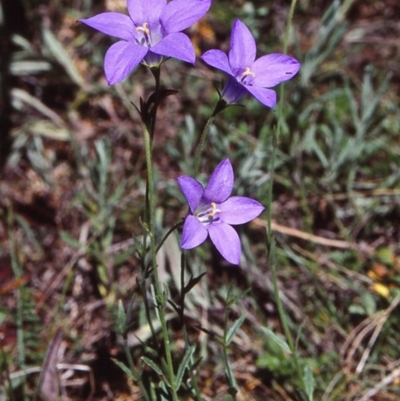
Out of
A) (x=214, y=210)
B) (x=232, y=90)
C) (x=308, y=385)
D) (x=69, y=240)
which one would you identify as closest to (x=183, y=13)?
(x=232, y=90)

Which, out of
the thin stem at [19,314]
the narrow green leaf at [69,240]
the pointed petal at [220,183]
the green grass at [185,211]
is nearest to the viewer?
the pointed petal at [220,183]

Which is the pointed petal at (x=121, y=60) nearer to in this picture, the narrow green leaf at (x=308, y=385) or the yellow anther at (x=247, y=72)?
the yellow anther at (x=247, y=72)

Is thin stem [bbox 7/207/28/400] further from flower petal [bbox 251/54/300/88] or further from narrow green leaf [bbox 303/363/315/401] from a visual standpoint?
flower petal [bbox 251/54/300/88]

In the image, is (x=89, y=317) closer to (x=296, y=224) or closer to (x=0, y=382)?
(x=0, y=382)

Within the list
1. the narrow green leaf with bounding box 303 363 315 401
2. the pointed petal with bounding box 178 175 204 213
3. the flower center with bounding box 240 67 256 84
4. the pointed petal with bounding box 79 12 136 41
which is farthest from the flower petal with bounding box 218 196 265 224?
the narrow green leaf with bounding box 303 363 315 401

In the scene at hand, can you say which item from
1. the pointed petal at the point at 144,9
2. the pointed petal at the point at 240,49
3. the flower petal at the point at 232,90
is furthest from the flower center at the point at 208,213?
the pointed petal at the point at 144,9

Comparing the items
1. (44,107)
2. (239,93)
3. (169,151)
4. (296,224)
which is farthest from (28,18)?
(239,93)
